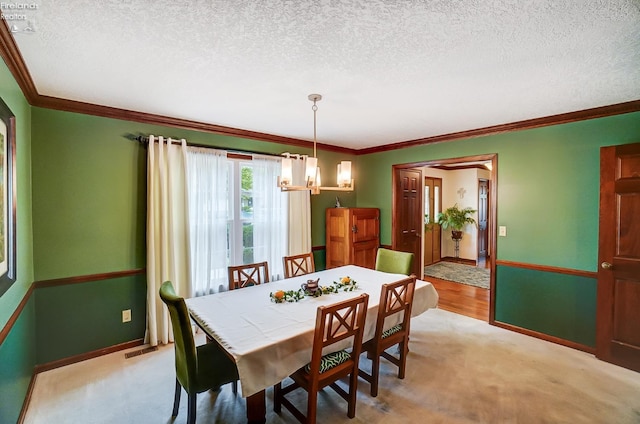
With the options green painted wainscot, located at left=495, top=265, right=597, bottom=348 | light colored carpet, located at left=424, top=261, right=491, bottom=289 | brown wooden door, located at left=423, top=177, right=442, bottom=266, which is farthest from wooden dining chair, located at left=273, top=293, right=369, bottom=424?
brown wooden door, located at left=423, top=177, right=442, bottom=266

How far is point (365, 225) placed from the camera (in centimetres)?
457

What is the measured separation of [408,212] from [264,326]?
12.6 ft

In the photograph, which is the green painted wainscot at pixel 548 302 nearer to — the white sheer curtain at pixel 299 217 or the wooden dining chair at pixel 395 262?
the wooden dining chair at pixel 395 262

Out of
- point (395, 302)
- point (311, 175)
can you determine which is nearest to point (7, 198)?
point (311, 175)

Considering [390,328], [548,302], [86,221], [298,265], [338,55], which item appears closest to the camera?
[338,55]

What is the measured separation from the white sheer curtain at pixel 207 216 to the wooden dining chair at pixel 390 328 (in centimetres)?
206

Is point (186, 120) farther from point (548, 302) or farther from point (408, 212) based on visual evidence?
point (548, 302)

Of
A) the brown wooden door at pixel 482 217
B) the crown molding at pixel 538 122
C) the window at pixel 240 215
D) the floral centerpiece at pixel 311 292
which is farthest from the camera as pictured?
the brown wooden door at pixel 482 217

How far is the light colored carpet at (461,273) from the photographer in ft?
18.0

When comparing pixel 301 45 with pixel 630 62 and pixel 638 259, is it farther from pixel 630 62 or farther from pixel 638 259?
pixel 638 259

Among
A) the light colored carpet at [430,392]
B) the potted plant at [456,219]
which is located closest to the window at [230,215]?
the light colored carpet at [430,392]

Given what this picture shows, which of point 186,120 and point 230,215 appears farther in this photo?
point 230,215

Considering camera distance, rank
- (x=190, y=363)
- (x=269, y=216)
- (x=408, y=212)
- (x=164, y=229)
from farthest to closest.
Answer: (x=408, y=212)
(x=269, y=216)
(x=164, y=229)
(x=190, y=363)

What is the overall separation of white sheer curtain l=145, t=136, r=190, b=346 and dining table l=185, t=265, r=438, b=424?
3.34ft
